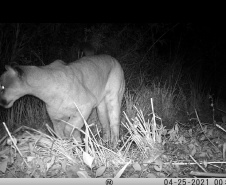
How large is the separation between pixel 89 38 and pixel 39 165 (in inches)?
196

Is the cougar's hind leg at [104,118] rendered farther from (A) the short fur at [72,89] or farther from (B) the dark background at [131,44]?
(B) the dark background at [131,44]

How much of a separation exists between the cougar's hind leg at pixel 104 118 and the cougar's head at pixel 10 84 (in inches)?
67.7

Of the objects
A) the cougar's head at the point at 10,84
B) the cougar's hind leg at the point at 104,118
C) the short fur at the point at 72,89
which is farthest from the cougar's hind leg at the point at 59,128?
the cougar's hind leg at the point at 104,118

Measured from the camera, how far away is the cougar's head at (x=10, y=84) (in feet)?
11.2

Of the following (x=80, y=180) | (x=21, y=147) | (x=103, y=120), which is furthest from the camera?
(x=103, y=120)

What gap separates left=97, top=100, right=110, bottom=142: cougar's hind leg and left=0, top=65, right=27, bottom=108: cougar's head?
1720 millimetres

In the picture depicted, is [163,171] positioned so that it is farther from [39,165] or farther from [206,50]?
[206,50]

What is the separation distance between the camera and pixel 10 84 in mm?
3404

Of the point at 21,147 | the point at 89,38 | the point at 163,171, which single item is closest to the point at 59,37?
the point at 89,38

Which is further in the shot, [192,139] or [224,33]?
[224,33]

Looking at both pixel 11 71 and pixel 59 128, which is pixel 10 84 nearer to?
pixel 11 71

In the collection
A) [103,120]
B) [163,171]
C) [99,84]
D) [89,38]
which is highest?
A: [89,38]

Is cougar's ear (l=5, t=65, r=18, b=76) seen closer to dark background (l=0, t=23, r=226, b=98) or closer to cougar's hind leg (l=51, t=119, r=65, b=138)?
cougar's hind leg (l=51, t=119, r=65, b=138)

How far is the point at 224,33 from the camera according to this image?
8430mm
